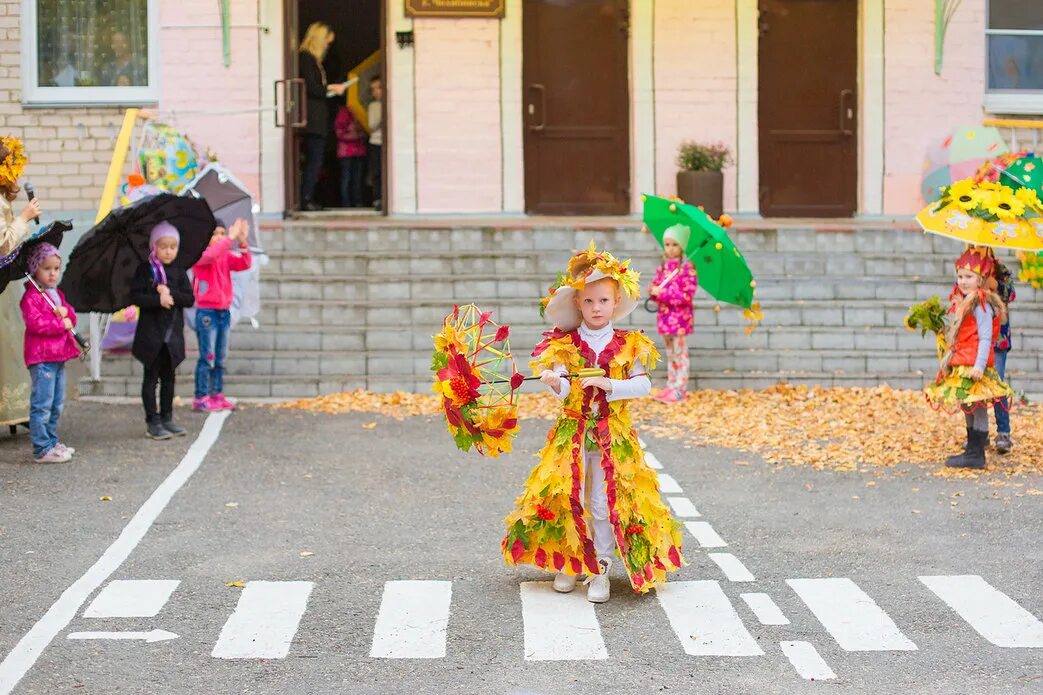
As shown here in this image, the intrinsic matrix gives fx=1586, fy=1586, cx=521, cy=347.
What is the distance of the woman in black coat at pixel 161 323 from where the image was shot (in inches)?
454

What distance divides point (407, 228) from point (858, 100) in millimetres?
5956

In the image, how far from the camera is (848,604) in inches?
273

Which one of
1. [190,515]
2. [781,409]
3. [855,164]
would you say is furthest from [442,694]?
[855,164]

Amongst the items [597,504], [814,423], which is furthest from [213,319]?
[597,504]

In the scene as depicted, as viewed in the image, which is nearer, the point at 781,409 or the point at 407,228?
the point at 781,409

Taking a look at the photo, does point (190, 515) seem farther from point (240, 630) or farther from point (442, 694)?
point (442, 694)

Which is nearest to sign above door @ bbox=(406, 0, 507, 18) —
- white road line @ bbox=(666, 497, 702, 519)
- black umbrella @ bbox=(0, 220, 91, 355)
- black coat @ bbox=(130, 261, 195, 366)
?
black coat @ bbox=(130, 261, 195, 366)

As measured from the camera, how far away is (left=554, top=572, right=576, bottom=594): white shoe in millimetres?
7215

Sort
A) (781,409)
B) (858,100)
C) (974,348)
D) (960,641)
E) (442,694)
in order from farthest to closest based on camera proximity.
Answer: (858,100), (781,409), (974,348), (960,641), (442,694)

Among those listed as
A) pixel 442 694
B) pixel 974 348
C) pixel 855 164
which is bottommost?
pixel 442 694

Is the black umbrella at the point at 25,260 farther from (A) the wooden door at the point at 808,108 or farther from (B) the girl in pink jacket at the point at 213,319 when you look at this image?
(A) the wooden door at the point at 808,108

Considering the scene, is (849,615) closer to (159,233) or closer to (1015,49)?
(159,233)

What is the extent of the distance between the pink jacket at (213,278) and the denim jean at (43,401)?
2214 millimetres

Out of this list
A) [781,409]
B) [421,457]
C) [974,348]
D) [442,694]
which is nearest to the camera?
[442,694]
